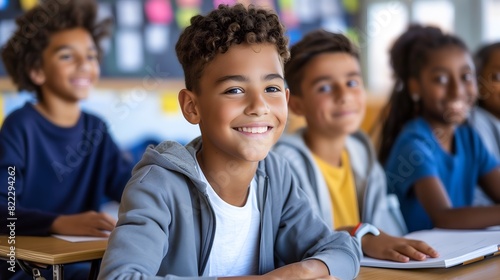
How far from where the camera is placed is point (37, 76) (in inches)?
90.8

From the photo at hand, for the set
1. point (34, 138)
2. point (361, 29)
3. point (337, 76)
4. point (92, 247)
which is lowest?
point (92, 247)

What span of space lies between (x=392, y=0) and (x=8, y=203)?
15.6 feet

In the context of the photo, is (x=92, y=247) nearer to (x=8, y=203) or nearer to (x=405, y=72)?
(x=8, y=203)

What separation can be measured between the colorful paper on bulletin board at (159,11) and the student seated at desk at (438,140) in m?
2.61

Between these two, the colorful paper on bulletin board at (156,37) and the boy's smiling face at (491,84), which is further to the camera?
the colorful paper on bulletin board at (156,37)

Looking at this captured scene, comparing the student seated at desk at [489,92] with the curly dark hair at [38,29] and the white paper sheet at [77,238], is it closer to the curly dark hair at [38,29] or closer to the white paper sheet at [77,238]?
the curly dark hair at [38,29]

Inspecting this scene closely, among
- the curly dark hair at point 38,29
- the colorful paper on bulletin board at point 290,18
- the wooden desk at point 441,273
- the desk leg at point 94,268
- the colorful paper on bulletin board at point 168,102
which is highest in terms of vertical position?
the colorful paper on bulletin board at point 290,18

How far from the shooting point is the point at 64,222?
63.5 inches

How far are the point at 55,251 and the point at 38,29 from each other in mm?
1197

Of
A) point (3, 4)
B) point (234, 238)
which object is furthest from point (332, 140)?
point (3, 4)

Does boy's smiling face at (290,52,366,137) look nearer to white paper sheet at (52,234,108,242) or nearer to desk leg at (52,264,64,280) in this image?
white paper sheet at (52,234,108,242)

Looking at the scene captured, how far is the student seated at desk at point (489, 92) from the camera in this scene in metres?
2.77

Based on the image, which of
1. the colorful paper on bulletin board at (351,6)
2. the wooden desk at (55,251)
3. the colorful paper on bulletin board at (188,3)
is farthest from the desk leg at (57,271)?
the colorful paper on bulletin board at (351,6)

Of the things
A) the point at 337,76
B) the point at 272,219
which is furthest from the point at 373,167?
the point at 272,219
